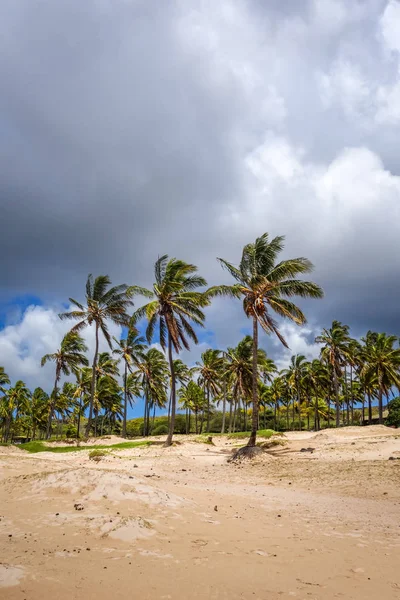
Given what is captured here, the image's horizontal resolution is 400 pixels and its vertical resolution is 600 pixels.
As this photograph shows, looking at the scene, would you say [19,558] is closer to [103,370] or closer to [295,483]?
[295,483]

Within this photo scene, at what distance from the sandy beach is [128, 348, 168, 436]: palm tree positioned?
39896mm

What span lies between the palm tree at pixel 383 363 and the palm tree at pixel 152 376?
95.5 feet

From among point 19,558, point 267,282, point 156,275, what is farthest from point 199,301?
point 19,558

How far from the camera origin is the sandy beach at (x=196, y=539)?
4.35 m

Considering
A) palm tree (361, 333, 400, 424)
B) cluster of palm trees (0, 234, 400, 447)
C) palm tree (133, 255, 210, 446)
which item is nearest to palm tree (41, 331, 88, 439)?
cluster of palm trees (0, 234, 400, 447)

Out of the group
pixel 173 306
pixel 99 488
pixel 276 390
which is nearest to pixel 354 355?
A: pixel 276 390

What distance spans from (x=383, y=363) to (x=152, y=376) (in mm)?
32692

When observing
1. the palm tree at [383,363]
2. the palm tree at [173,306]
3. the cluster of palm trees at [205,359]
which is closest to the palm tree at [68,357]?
the cluster of palm trees at [205,359]

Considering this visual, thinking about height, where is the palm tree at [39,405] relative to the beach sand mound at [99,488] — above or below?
below

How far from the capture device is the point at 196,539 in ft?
20.5

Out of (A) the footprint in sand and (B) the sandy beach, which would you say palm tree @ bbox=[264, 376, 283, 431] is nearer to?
(B) the sandy beach

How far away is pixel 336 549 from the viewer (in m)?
5.88

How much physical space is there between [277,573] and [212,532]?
7.00 ft

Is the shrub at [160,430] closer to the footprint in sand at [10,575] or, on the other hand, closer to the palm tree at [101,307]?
the palm tree at [101,307]
